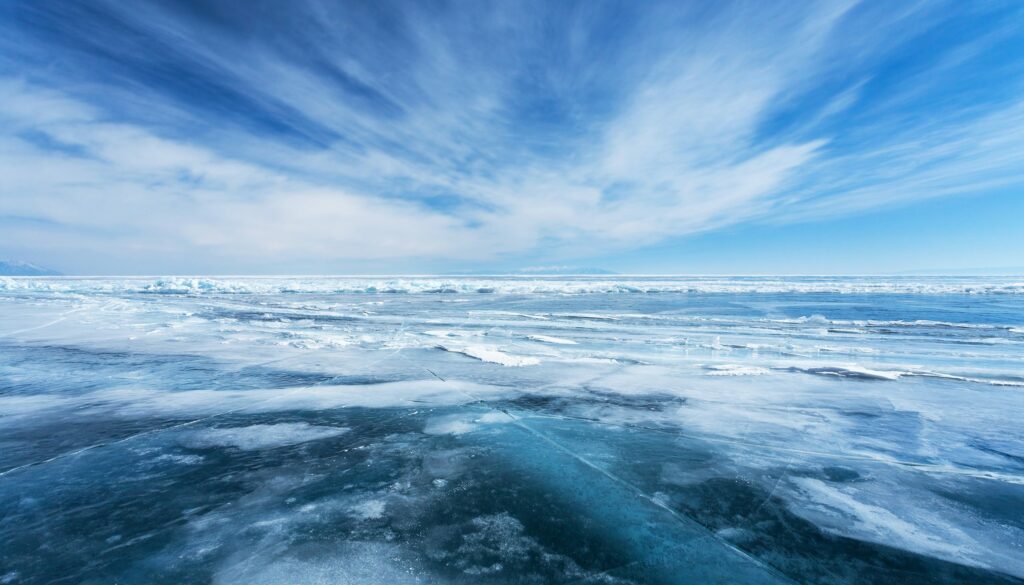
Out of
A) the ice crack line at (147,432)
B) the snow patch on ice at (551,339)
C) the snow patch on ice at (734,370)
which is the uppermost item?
the snow patch on ice at (551,339)

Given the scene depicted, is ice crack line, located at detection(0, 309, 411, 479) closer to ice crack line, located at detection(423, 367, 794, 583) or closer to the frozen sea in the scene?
the frozen sea

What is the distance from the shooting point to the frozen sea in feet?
6.53

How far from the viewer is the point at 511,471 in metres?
2.92

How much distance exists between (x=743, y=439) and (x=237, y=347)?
319 inches

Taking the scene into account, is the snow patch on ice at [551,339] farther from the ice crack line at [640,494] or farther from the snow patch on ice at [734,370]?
the ice crack line at [640,494]

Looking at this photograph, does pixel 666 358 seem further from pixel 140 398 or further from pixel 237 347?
pixel 237 347

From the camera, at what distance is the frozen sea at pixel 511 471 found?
1.99 metres

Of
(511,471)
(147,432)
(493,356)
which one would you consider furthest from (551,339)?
(147,432)

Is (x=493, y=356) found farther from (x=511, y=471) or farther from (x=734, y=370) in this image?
(x=511, y=471)

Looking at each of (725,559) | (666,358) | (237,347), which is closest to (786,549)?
(725,559)

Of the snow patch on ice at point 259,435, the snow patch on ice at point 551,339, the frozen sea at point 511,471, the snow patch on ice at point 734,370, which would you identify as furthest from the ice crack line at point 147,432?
the snow patch on ice at point 734,370

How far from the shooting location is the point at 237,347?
791 centimetres

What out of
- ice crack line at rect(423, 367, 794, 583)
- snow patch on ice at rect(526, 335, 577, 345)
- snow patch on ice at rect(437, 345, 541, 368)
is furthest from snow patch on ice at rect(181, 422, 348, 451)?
snow patch on ice at rect(526, 335, 577, 345)

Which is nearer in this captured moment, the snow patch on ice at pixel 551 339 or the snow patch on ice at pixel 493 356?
the snow patch on ice at pixel 493 356
